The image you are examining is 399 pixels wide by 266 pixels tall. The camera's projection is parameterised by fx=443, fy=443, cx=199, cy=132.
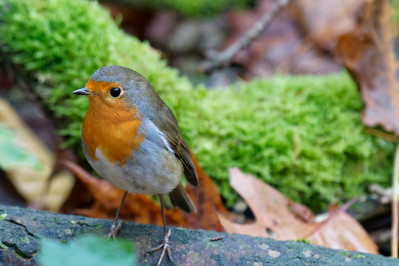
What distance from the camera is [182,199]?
247cm

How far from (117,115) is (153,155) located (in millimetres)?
236

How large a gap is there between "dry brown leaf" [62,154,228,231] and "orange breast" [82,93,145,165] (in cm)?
68

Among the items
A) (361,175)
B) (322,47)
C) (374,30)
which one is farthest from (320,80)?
(322,47)

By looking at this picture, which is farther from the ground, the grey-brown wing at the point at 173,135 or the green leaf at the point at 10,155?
the grey-brown wing at the point at 173,135

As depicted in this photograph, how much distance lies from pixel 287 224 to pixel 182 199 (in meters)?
0.63

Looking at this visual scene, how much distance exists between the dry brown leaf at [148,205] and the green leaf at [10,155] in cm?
146

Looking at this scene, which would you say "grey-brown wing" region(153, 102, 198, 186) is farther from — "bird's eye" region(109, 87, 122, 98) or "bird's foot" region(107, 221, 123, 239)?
"bird's foot" region(107, 221, 123, 239)

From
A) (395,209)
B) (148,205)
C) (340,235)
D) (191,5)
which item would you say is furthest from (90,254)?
(191,5)

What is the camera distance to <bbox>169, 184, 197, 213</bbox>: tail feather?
8.03ft

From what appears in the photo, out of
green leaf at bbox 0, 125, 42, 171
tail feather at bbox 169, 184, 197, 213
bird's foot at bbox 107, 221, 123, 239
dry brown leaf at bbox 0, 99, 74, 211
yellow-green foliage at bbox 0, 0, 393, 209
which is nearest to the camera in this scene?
green leaf at bbox 0, 125, 42, 171

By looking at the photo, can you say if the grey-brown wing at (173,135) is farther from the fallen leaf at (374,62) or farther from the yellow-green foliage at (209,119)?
the fallen leaf at (374,62)

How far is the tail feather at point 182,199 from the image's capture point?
2447mm

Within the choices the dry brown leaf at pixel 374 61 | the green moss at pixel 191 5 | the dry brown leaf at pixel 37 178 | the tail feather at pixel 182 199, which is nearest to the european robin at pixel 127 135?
the tail feather at pixel 182 199

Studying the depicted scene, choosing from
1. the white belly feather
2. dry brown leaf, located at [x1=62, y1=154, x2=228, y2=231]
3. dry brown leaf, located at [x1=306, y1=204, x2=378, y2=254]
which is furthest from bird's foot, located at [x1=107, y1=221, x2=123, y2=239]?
dry brown leaf, located at [x1=306, y1=204, x2=378, y2=254]
